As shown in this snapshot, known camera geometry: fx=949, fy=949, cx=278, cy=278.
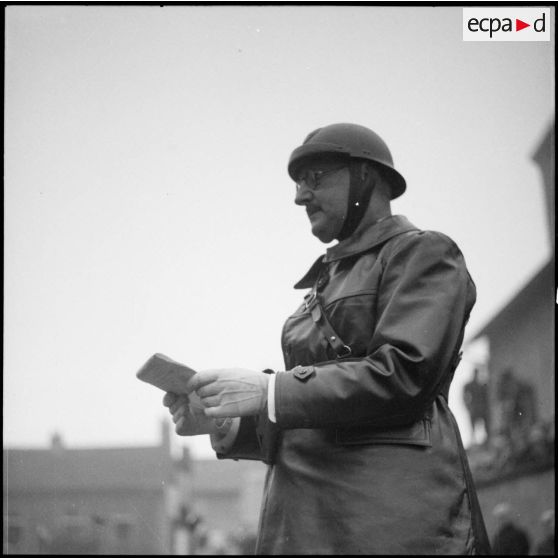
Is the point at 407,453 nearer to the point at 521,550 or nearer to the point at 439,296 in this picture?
the point at 439,296

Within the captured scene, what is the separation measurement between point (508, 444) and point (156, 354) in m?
17.0

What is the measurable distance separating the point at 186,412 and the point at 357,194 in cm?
81

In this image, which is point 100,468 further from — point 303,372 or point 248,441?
point 303,372

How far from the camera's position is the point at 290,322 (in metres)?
2.83

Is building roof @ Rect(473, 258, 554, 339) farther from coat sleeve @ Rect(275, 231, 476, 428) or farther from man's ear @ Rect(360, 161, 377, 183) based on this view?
coat sleeve @ Rect(275, 231, 476, 428)

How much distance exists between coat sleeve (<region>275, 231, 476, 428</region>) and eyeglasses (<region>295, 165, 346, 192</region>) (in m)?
0.43

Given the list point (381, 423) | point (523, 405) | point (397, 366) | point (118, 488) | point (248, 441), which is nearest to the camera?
point (397, 366)

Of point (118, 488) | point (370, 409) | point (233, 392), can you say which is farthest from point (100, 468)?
point (370, 409)

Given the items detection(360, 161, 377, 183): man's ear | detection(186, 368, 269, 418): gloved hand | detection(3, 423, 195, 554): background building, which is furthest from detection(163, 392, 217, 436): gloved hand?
detection(3, 423, 195, 554): background building

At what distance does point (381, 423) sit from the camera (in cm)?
248

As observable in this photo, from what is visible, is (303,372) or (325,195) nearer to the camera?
(303,372)

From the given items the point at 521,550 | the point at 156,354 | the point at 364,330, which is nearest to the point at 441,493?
the point at 364,330

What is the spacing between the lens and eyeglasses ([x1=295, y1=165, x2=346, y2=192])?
2.81 meters

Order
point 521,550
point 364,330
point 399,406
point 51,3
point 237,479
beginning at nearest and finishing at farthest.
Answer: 1. point 399,406
2. point 364,330
3. point 51,3
4. point 521,550
5. point 237,479
